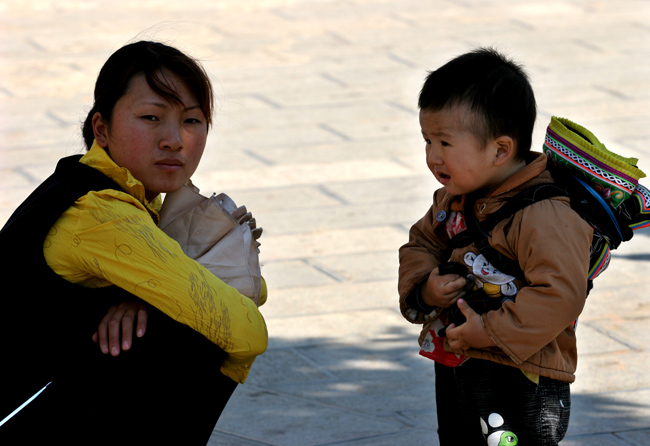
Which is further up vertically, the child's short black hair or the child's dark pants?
the child's short black hair

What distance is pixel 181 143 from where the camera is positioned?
2348 millimetres

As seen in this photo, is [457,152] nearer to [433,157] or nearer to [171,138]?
[433,157]

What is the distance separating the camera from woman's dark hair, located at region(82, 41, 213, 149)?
7.57 ft

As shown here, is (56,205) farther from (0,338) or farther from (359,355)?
(359,355)

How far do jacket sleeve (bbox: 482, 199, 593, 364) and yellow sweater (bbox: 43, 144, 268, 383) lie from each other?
2.15 feet

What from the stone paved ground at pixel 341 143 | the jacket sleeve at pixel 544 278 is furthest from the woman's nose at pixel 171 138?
the jacket sleeve at pixel 544 278

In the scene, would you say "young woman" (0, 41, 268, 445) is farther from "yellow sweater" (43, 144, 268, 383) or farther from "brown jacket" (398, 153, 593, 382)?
"brown jacket" (398, 153, 593, 382)

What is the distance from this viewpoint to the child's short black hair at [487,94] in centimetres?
222

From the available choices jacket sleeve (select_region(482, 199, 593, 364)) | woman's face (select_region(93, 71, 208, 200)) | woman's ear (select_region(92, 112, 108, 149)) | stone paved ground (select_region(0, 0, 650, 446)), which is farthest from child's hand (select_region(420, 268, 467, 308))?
stone paved ground (select_region(0, 0, 650, 446))

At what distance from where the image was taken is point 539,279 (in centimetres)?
211

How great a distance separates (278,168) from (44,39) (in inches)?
193

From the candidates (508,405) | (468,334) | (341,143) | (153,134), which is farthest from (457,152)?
(341,143)

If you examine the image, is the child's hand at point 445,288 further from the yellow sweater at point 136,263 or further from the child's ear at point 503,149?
the yellow sweater at point 136,263

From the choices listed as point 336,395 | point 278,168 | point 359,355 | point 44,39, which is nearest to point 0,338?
point 336,395
